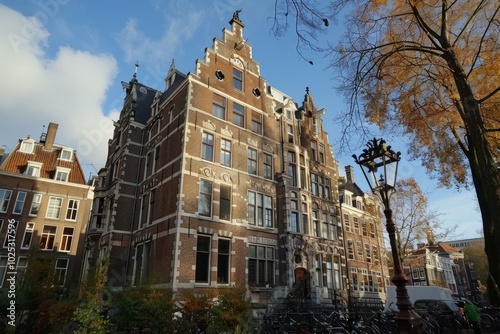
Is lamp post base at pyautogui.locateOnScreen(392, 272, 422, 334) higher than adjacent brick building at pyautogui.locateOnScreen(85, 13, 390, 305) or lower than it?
lower

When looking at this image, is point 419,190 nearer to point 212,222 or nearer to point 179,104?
point 212,222

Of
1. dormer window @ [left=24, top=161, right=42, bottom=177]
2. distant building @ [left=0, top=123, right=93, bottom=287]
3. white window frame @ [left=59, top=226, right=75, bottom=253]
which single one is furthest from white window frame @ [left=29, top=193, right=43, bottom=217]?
white window frame @ [left=59, top=226, right=75, bottom=253]

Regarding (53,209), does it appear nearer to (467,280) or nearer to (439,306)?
(439,306)

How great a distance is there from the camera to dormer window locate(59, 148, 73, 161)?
114 feet

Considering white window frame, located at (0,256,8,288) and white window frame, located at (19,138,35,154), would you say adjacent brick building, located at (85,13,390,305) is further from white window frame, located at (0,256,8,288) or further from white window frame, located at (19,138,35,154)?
white window frame, located at (19,138,35,154)

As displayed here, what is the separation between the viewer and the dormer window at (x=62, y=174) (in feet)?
107

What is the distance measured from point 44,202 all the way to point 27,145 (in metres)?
6.99

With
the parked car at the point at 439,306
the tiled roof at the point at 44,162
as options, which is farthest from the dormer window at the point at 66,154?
the parked car at the point at 439,306

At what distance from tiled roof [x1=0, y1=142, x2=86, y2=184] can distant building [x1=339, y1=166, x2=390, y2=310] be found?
3036 centimetres

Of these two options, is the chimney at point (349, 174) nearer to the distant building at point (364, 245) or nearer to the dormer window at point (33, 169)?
the distant building at point (364, 245)

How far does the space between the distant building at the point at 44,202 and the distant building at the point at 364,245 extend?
2792 cm

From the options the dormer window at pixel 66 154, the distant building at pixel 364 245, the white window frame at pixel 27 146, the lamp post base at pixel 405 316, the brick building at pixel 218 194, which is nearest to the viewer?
the lamp post base at pixel 405 316

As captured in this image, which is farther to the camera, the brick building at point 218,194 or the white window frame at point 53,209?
the white window frame at point 53,209

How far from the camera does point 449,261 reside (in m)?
67.2
